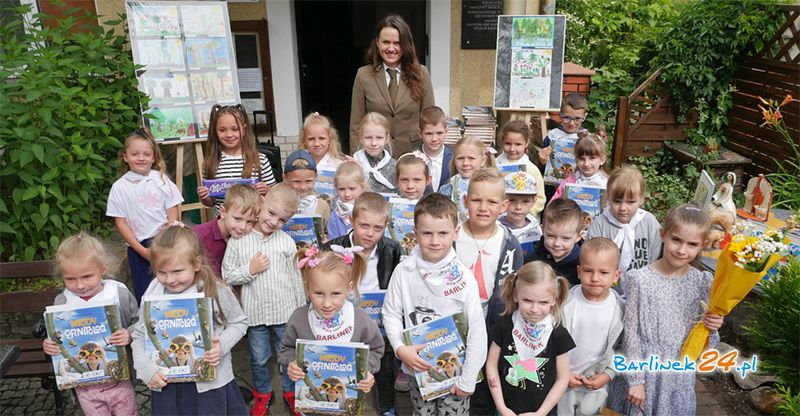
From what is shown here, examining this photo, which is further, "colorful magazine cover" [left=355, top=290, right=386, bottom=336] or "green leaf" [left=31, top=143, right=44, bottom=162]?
"green leaf" [left=31, top=143, right=44, bottom=162]

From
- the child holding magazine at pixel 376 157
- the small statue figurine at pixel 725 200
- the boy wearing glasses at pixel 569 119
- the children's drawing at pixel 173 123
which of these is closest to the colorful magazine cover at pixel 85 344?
the child holding magazine at pixel 376 157

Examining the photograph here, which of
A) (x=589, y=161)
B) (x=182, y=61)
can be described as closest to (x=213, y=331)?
(x=589, y=161)

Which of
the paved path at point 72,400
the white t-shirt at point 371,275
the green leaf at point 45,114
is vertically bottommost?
A: the paved path at point 72,400

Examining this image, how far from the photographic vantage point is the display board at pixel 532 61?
643 centimetres

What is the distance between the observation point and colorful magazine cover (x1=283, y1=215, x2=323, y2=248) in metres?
3.74

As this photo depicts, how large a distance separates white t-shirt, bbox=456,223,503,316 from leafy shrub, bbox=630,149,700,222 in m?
3.47

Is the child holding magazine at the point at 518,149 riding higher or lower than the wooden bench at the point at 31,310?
higher

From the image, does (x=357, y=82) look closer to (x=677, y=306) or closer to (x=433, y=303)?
(x=433, y=303)

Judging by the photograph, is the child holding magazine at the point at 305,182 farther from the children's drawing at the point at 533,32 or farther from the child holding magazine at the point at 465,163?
the children's drawing at the point at 533,32

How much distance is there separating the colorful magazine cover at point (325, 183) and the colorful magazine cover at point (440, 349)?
1.76 meters

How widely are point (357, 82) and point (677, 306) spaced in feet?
10.8

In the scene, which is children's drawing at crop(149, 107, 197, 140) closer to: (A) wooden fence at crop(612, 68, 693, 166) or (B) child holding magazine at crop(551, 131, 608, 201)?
(B) child holding magazine at crop(551, 131, 608, 201)

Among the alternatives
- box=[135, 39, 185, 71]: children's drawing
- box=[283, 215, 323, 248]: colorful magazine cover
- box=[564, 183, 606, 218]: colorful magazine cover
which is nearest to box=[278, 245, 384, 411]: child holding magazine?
box=[283, 215, 323, 248]: colorful magazine cover

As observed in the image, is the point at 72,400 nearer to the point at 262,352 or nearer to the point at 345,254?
the point at 262,352
